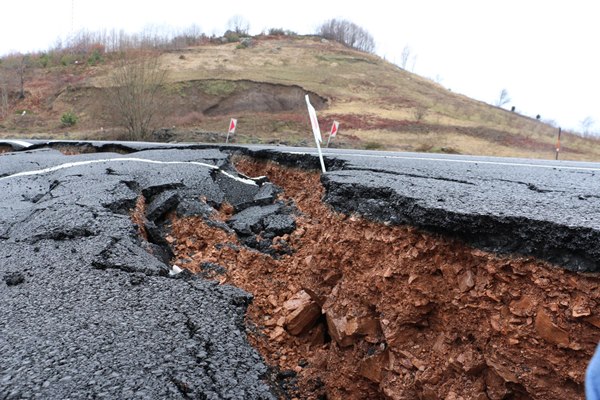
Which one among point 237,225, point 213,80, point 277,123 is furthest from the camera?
point 213,80

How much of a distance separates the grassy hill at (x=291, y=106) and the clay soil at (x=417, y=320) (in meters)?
14.3

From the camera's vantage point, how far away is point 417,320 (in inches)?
90.3

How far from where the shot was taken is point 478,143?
21.7 metres

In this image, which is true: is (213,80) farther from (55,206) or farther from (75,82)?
(55,206)

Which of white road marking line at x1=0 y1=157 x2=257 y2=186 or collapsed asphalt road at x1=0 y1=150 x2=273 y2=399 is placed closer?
collapsed asphalt road at x1=0 y1=150 x2=273 y2=399

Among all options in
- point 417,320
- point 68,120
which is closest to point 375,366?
point 417,320

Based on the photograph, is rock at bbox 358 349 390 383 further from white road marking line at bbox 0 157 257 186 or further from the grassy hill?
the grassy hill

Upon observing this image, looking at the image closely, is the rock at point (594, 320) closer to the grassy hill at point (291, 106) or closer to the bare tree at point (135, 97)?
the grassy hill at point (291, 106)

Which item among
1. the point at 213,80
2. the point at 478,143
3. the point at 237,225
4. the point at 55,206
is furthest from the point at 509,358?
the point at 213,80

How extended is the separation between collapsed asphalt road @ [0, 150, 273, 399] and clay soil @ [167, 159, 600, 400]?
56 cm

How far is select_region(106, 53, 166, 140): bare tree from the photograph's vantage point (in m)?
17.9

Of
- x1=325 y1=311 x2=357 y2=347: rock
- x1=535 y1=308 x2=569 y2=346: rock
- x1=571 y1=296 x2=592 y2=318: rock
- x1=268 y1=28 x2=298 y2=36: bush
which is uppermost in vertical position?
x1=268 y1=28 x2=298 y2=36: bush

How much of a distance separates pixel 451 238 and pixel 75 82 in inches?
1360

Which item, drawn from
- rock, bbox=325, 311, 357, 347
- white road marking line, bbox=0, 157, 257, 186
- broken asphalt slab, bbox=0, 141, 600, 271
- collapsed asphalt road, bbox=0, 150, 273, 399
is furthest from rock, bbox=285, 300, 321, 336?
white road marking line, bbox=0, 157, 257, 186
